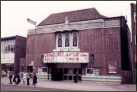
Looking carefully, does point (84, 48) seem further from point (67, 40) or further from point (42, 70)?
point (42, 70)

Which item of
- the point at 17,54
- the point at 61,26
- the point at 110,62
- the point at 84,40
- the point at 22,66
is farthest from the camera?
the point at 17,54

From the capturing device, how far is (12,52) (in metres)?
33.1

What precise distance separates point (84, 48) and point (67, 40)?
11.2 feet

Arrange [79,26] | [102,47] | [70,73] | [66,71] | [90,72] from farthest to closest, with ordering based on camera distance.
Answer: [66,71], [70,73], [79,26], [90,72], [102,47]

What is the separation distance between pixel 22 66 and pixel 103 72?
16.3 m

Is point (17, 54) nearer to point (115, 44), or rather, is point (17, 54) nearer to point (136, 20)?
point (115, 44)

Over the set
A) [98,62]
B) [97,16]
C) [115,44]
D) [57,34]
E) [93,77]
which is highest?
[97,16]

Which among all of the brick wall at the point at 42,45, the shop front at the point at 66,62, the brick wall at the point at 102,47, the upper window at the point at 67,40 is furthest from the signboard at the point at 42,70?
the brick wall at the point at 102,47

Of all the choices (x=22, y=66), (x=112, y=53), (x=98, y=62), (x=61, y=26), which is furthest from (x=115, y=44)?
(x=22, y=66)

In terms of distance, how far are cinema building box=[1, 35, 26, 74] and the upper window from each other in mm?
10663

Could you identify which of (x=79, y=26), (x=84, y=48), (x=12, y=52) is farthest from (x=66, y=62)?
(x=12, y=52)

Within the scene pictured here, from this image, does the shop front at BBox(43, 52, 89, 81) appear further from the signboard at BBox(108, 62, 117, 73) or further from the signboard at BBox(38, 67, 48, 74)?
the signboard at BBox(108, 62, 117, 73)

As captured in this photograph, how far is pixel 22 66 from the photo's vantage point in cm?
3091

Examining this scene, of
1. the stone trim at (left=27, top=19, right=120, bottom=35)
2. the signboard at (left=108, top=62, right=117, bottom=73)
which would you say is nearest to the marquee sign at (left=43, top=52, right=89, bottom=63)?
the signboard at (left=108, top=62, right=117, bottom=73)
